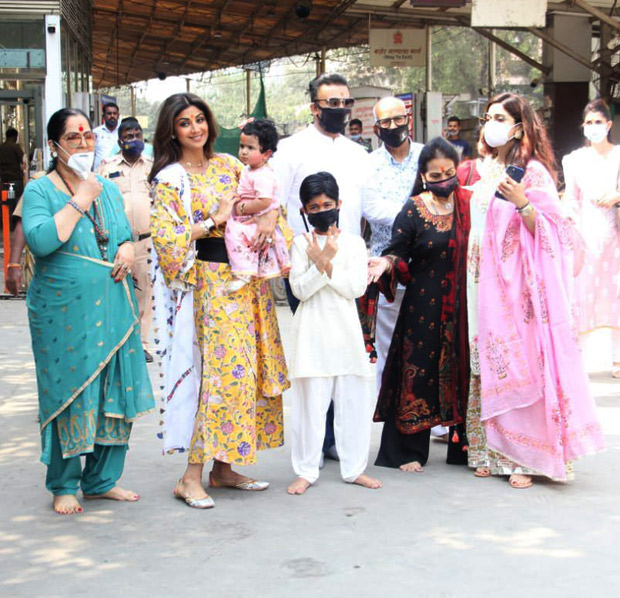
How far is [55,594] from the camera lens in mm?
3533

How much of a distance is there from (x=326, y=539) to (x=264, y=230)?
144 cm

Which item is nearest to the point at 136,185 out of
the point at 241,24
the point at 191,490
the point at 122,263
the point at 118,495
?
the point at 122,263

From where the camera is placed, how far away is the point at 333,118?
5316 millimetres

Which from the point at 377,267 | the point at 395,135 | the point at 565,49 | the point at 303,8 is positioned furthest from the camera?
the point at 303,8

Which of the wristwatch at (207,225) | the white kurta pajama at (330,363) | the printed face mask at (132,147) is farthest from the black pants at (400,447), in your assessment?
the printed face mask at (132,147)

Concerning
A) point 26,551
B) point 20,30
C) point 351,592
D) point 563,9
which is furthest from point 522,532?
point 563,9

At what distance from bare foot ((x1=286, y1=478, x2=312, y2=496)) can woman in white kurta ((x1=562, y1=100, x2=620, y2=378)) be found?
364cm

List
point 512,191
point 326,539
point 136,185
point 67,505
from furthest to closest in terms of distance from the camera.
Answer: point 136,185, point 512,191, point 67,505, point 326,539

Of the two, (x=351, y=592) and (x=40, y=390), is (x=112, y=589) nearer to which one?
(x=351, y=592)

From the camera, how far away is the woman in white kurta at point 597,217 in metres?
7.65

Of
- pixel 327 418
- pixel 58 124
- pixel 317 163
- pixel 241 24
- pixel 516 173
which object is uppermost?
→ pixel 241 24

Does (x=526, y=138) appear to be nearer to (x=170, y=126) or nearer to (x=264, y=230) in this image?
(x=264, y=230)

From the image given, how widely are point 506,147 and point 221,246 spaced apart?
61.2 inches

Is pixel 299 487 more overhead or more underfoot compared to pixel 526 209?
more underfoot
